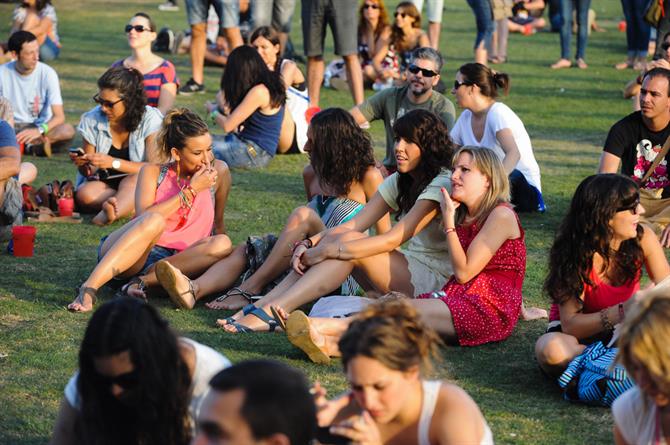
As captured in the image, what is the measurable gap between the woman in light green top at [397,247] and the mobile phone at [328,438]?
2.52m

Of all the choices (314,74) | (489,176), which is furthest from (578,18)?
(489,176)

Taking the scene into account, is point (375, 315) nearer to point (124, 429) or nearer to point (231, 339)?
point (124, 429)

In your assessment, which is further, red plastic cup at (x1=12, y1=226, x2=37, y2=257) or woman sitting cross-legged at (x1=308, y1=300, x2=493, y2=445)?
red plastic cup at (x1=12, y1=226, x2=37, y2=257)

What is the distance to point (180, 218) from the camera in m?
6.62

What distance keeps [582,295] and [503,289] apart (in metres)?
0.59

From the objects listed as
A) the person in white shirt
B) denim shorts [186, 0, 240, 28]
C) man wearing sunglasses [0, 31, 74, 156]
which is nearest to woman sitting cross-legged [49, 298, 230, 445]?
the person in white shirt

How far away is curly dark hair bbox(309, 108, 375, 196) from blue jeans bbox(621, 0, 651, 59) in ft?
29.2

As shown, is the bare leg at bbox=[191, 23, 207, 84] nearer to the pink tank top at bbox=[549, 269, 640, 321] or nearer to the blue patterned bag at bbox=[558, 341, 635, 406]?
the pink tank top at bbox=[549, 269, 640, 321]

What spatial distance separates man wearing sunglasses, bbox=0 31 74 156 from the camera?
1028 cm

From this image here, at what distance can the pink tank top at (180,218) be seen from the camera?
656cm

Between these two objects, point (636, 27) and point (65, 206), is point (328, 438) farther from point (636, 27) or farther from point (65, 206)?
point (636, 27)

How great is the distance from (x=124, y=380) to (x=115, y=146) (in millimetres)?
5402

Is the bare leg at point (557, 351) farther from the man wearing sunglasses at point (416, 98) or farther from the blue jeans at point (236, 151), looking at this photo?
the blue jeans at point (236, 151)

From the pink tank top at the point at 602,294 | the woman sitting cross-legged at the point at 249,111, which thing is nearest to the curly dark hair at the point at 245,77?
the woman sitting cross-legged at the point at 249,111
